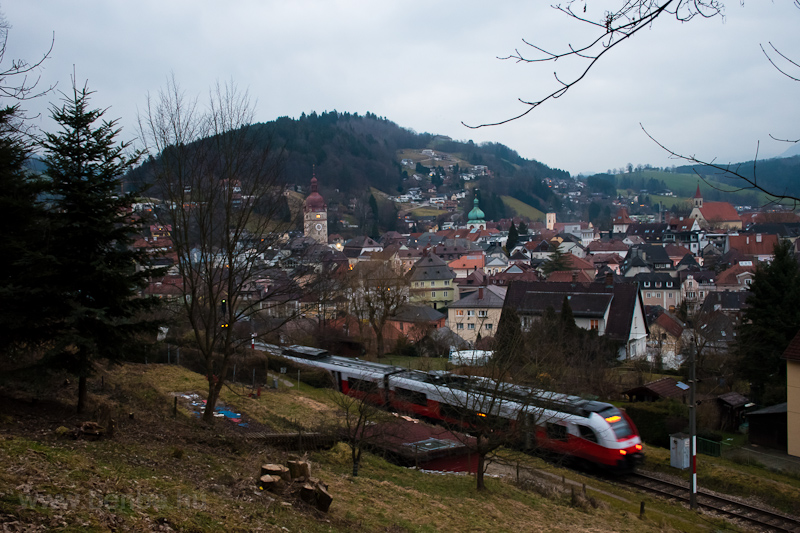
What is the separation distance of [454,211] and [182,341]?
518 feet

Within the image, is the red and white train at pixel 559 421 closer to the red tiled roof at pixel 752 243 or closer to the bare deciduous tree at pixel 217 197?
the bare deciduous tree at pixel 217 197

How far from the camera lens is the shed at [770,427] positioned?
792 inches

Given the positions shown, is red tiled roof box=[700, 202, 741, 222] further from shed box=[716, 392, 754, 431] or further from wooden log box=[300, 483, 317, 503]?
wooden log box=[300, 483, 317, 503]

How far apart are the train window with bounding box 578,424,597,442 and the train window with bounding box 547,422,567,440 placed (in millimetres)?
520

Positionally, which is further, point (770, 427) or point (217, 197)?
point (770, 427)

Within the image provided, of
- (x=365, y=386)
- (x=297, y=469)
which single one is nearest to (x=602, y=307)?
(x=365, y=386)

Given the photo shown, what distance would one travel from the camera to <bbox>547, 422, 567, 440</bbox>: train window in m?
16.4

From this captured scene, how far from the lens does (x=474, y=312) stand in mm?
47750

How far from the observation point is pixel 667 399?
2081 centimetres

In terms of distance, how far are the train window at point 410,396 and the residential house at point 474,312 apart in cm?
2600

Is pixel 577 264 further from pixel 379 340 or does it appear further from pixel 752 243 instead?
pixel 379 340

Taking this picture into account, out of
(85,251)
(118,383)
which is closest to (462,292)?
(118,383)

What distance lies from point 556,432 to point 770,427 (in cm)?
939

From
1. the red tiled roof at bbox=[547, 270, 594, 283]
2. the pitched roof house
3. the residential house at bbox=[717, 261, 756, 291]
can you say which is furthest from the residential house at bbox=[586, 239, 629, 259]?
the pitched roof house
